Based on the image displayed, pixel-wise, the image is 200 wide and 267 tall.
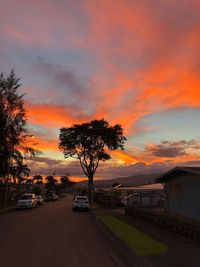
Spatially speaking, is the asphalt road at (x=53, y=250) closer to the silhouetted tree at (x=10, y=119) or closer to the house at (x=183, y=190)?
the house at (x=183, y=190)

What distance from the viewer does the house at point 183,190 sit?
23734 millimetres

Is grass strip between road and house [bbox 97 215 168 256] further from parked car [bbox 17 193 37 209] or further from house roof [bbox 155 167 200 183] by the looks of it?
parked car [bbox 17 193 37 209]

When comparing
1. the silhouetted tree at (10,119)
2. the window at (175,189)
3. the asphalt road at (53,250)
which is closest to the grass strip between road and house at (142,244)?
the asphalt road at (53,250)

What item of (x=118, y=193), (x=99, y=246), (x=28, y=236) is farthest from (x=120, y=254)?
(x=118, y=193)

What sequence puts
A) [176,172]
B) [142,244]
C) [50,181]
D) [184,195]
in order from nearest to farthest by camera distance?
[142,244] < [184,195] < [176,172] < [50,181]

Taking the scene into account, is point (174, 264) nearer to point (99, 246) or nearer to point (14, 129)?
point (99, 246)

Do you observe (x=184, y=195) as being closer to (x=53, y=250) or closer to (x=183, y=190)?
(x=183, y=190)

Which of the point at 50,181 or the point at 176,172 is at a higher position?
the point at 50,181

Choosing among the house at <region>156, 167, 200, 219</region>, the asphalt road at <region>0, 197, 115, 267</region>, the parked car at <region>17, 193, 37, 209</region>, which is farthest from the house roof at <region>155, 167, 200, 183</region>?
the parked car at <region>17, 193, 37, 209</region>

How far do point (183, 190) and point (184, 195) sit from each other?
1.97 meters

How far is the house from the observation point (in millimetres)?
23734

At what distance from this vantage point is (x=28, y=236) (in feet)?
66.0

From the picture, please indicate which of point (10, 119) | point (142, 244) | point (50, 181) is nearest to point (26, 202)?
point (10, 119)

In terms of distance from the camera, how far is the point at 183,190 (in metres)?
24.3
